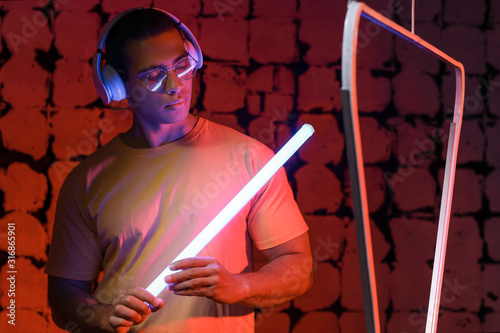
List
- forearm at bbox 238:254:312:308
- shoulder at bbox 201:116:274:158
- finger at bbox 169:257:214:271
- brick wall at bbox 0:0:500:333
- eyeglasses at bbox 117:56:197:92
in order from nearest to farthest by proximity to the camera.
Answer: finger at bbox 169:257:214:271 < forearm at bbox 238:254:312:308 < eyeglasses at bbox 117:56:197:92 < shoulder at bbox 201:116:274:158 < brick wall at bbox 0:0:500:333

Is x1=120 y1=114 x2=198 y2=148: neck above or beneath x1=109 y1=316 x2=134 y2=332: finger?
above

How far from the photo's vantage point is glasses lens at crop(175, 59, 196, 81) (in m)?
1.46

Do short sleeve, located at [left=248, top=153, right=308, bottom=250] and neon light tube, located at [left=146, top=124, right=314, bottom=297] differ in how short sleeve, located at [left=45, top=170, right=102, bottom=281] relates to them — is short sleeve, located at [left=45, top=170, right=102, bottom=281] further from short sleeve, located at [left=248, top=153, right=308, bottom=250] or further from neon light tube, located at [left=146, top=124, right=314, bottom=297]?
short sleeve, located at [left=248, top=153, right=308, bottom=250]

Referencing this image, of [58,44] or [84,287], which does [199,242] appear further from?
[58,44]

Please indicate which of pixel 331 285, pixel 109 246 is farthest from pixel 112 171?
pixel 331 285

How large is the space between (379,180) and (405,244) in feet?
1.06

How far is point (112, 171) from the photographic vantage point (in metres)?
1.60

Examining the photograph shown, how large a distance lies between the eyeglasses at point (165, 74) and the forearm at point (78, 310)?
2.49 ft

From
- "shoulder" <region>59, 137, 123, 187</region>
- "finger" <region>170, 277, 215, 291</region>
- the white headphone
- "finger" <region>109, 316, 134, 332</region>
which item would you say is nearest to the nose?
the white headphone

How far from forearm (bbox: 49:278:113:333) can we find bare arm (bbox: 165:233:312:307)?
35 centimetres

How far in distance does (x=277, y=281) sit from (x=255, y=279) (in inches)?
2.9

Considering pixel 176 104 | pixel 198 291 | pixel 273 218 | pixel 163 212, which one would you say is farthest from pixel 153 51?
pixel 198 291

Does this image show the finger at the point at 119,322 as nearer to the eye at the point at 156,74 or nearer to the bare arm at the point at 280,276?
the bare arm at the point at 280,276

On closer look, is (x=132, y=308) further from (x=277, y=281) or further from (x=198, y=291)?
(x=277, y=281)
